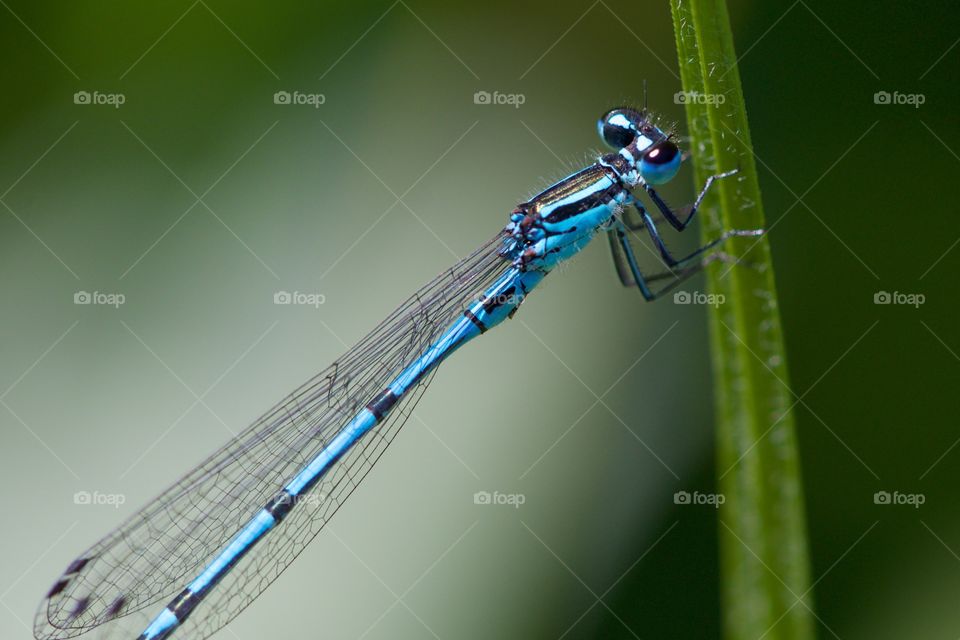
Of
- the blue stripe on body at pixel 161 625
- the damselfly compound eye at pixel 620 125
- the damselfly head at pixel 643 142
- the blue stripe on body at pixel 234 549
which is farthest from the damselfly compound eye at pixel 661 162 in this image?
the blue stripe on body at pixel 161 625

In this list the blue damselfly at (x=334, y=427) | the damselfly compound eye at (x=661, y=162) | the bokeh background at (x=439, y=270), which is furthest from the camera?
the damselfly compound eye at (x=661, y=162)

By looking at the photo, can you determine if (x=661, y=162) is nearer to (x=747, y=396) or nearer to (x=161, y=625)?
(x=747, y=396)

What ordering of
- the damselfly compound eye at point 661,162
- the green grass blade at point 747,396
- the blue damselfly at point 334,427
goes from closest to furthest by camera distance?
the green grass blade at point 747,396 < the blue damselfly at point 334,427 < the damselfly compound eye at point 661,162

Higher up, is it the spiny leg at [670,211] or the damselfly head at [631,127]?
the damselfly head at [631,127]

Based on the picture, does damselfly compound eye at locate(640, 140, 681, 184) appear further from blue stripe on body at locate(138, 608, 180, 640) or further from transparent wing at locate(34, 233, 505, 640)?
blue stripe on body at locate(138, 608, 180, 640)

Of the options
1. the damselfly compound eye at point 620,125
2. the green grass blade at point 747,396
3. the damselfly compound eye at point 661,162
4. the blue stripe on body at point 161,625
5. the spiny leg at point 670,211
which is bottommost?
the green grass blade at point 747,396

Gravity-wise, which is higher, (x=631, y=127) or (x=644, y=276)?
(x=631, y=127)

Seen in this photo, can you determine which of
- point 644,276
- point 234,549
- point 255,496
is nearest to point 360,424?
point 255,496

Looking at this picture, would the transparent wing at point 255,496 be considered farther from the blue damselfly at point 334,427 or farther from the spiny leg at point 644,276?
the spiny leg at point 644,276

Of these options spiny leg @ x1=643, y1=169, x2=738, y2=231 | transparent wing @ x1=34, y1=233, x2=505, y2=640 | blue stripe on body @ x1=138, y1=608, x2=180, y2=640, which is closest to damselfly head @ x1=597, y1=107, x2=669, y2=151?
spiny leg @ x1=643, y1=169, x2=738, y2=231
